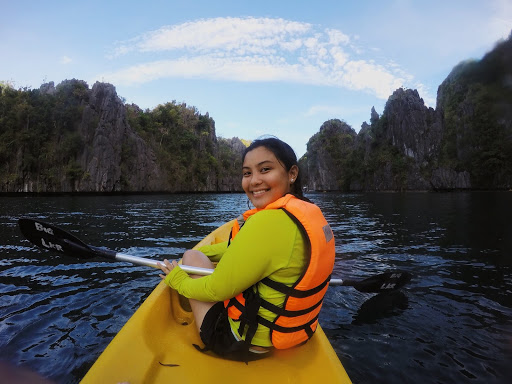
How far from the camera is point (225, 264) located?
1404 mm

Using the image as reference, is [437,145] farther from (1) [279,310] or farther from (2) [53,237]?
(1) [279,310]

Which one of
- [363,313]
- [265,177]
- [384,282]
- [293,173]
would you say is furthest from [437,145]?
[265,177]

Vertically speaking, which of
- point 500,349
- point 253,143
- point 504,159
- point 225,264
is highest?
point 504,159

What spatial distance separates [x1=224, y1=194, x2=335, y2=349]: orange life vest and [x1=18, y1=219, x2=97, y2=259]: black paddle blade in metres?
2.28

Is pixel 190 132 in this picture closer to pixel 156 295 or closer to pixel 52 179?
pixel 52 179

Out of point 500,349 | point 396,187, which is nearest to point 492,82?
point 396,187

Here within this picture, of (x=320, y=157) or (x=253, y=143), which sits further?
(x=320, y=157)

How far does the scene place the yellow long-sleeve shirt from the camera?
1348 millimetres

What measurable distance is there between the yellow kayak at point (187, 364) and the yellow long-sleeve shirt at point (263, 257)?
400 mm

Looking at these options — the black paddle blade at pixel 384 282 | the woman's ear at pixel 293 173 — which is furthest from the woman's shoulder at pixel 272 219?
the black paddle blade at pixel 384 282

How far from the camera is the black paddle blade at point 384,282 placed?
3309 millimetres

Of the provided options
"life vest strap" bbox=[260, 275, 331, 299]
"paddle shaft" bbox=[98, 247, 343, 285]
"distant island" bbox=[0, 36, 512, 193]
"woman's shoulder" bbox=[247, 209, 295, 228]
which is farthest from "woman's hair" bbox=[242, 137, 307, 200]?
"distant island" bbox=[0, 36, 512, 193]

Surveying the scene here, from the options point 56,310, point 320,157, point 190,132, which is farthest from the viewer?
point 320,157

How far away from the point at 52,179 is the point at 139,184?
11268mm
